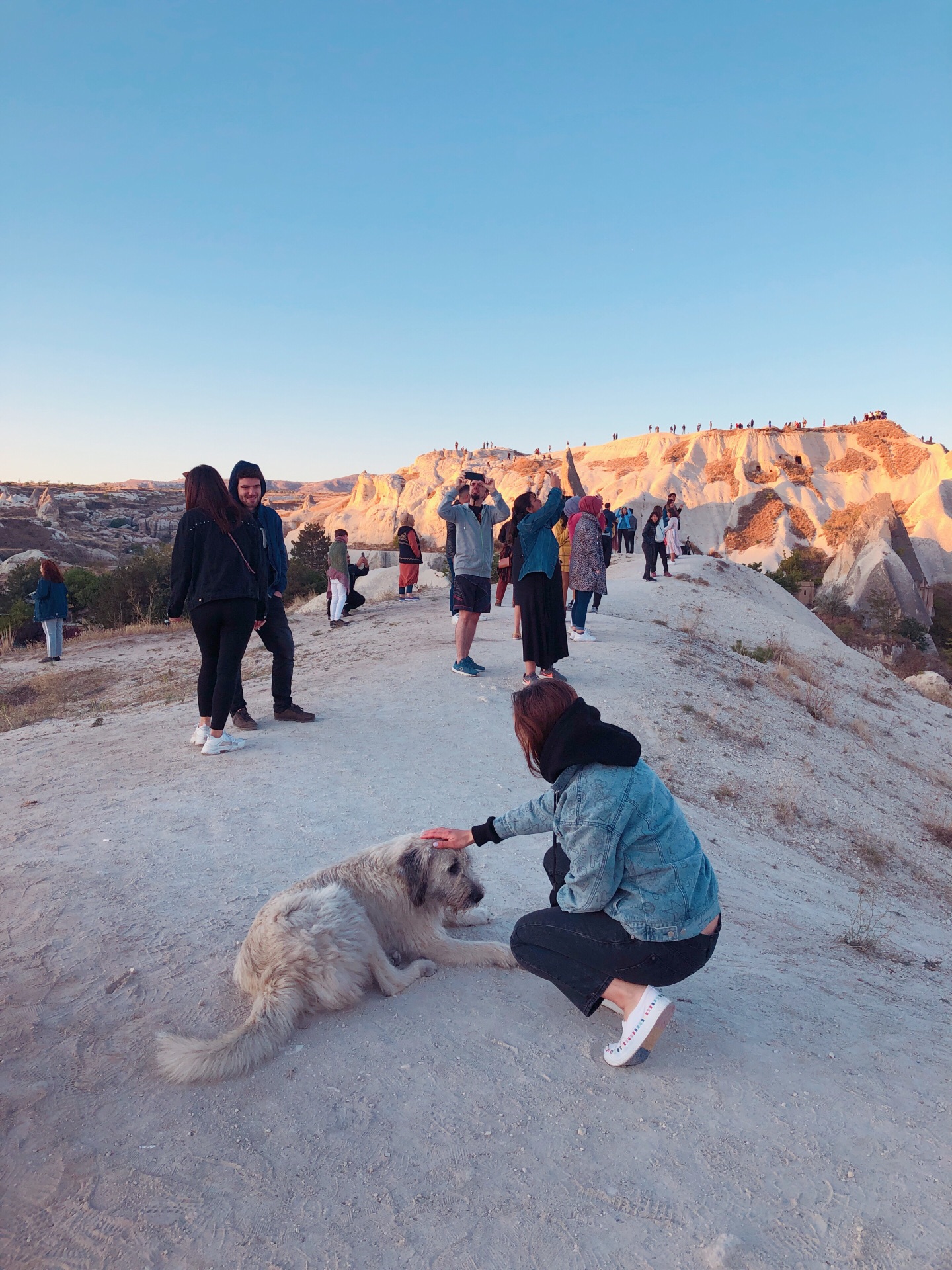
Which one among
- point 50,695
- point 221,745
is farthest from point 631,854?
point 50,695

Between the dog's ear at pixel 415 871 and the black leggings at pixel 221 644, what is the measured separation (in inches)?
116

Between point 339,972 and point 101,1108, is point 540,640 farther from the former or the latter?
point 101,1108

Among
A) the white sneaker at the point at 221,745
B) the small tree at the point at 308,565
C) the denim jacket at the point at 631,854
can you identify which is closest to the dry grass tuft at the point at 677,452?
the small tree at the point at 308,565

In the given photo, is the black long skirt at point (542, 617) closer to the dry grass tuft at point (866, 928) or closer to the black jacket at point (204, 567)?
the black jacket at point (204, 567)

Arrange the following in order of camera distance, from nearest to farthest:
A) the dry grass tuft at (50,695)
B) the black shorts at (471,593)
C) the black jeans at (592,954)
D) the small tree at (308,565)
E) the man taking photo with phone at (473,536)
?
the black jeans at (592,954)
the man taking photo with phone at (473,536)
the black shorts at (471,593)
the dry grass tuft at (50,695)
the small tree at (308,565)

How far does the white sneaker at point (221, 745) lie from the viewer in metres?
6.23

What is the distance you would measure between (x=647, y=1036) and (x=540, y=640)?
5423 mm

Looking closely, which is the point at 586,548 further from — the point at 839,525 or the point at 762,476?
the point at 762,476

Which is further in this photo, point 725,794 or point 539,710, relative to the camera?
point 725,794

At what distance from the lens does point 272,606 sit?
22.3 feet

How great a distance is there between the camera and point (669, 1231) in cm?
207

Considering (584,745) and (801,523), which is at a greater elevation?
(801,523)

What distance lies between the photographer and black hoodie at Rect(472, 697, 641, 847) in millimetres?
2598

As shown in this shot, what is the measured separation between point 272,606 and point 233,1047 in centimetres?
467
